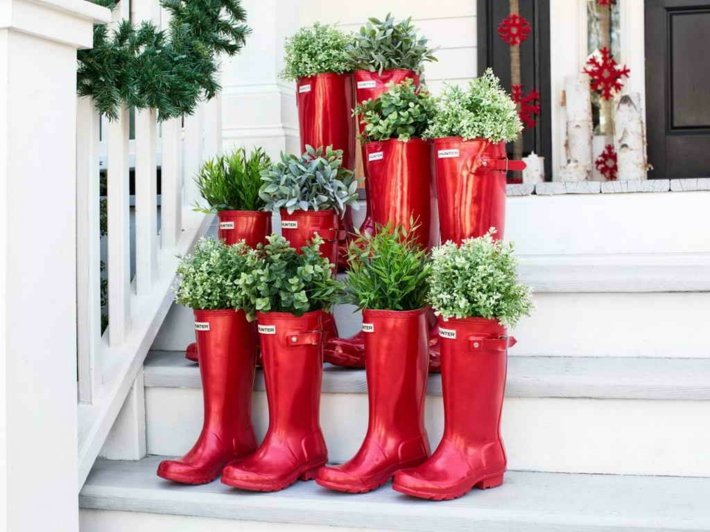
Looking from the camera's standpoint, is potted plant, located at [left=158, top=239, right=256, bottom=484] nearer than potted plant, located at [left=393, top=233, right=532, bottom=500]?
No

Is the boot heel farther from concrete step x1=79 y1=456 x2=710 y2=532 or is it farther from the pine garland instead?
the pine garland

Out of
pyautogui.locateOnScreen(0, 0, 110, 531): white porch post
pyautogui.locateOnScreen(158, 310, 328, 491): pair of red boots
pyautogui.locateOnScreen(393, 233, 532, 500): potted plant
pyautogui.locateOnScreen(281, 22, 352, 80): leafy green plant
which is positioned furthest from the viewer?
pyautogui.locateOnScreen(281, 22, 352, 80): leafy green plant

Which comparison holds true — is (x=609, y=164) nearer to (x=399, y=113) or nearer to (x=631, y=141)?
Result: (x=631, y=141)

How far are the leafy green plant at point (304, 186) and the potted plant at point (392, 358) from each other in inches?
8.3

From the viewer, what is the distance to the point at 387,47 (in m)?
1.97

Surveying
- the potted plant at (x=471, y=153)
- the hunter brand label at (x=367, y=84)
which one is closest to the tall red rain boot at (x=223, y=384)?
the potted plant at (x=471, y=153)

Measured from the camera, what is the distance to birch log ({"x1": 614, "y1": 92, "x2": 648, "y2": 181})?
120 inches

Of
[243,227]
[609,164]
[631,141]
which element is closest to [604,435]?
[243,227]

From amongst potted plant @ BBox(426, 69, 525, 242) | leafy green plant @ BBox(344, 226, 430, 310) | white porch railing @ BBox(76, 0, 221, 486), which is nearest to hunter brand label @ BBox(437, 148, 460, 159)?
potted plant @ BBox(426, 69, 525, 242)

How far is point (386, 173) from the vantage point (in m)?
1.86

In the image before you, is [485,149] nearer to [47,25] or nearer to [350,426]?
[350,426]

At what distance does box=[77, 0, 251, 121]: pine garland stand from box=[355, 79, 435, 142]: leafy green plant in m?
0.33

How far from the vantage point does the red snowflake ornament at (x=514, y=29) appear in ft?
10.7

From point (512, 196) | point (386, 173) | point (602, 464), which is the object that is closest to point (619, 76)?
point (512, 196)
